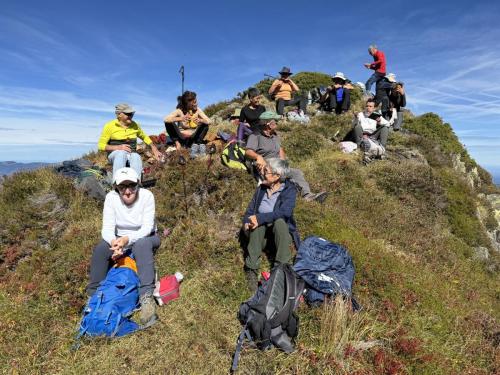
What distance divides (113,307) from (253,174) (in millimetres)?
5191

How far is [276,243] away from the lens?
5.68 metres

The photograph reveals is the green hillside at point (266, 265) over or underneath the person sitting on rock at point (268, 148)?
underneath

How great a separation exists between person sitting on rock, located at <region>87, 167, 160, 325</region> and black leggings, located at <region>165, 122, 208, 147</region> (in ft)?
16.5

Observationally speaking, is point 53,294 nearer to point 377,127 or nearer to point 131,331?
point 131,331

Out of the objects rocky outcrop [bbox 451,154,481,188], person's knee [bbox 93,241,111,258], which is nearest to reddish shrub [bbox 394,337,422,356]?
person's knee [bbox 93,241,111,258]

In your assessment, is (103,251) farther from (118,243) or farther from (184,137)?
(184,137)

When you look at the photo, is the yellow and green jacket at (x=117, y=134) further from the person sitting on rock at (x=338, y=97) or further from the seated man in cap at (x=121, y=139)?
the person sitting on rock at (x=338, y=97)

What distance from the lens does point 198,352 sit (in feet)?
13.9

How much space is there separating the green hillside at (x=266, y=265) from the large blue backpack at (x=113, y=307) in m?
0.17

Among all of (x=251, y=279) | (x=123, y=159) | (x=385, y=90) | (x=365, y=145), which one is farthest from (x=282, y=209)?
(x=385, y=90)

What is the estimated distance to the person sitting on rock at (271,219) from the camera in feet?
18.5

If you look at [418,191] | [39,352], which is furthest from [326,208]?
[39,352]

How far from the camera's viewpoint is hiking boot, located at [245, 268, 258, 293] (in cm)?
550

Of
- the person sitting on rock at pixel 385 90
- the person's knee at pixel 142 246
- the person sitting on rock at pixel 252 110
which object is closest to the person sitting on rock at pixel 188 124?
the person sitting on rock at pixel 252 110
